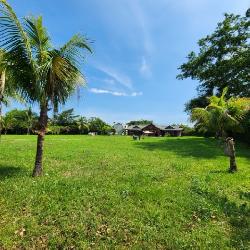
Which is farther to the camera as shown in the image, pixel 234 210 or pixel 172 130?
pixel 172 130

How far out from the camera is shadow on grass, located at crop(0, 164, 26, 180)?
12016mm

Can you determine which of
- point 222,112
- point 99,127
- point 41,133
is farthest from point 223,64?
point 99,127

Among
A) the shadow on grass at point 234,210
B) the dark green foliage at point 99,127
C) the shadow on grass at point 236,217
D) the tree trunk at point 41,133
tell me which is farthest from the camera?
the dark green foliage at point 99,127

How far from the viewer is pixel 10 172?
12.6m

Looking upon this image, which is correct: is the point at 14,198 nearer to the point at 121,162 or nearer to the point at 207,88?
the point at 121,162

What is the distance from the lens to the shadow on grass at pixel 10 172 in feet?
39.4

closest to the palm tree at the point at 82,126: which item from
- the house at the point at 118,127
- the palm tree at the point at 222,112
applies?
the house at the point at 118,127

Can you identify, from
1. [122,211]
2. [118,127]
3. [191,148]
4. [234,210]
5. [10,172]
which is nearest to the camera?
[122,211]

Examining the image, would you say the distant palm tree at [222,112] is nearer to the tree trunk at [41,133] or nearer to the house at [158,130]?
the tree trunk at [41,133]

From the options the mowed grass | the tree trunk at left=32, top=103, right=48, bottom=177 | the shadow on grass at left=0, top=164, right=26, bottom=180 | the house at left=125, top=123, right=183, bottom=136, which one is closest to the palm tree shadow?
the mowed grass

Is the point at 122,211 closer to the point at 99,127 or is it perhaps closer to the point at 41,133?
the point at 41,133

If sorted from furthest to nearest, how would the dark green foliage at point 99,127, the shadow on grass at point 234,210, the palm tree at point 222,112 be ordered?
the dark green foliage at point 99,127 → the palm tree at point 222,112 → the shadow on grass at point 234,210

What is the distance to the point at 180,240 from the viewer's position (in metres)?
7.27

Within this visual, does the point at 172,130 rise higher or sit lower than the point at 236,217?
higher
